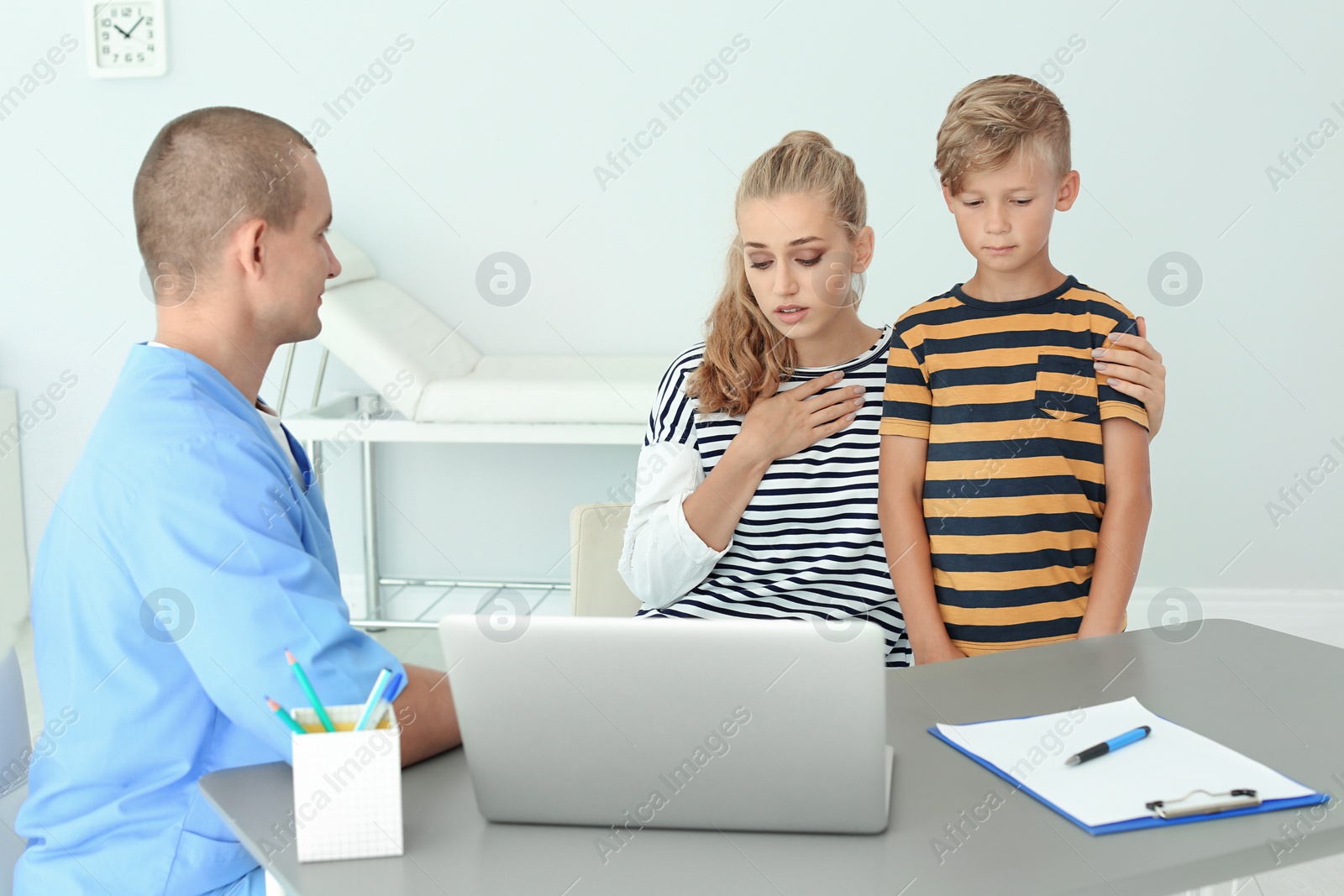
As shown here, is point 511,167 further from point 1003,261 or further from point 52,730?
point 52,730

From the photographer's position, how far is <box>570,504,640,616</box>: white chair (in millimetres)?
1668

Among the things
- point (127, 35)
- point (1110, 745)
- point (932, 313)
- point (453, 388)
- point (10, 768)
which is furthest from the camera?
point (127, 35)

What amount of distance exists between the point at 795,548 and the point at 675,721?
0.70 m

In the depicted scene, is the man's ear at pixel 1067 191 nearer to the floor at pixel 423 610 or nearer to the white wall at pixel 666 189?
the floor at pixel 423 610

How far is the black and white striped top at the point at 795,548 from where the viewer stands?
1383 mm

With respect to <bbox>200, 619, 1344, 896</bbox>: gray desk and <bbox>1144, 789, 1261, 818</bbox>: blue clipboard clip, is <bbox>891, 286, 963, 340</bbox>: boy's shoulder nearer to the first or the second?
<bbox>200, 619, 1344, 896</bbox>: gray desk

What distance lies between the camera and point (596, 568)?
167cm

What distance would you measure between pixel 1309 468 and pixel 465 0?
261cm

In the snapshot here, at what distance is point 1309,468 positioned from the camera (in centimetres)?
300

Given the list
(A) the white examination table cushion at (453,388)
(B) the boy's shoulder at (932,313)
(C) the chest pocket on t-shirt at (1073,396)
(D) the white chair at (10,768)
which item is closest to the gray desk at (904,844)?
(D) the white chair at (10,768)

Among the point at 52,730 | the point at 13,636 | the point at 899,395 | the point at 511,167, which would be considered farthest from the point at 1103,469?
the point at 13,636

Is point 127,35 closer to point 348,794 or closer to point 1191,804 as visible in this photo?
point 348,794

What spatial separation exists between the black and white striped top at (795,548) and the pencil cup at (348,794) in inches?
27.4

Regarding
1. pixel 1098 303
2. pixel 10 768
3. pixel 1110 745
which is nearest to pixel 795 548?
pixel 1098 303
